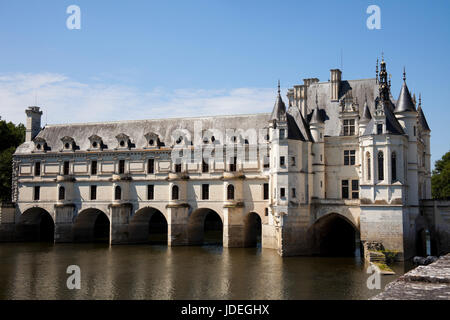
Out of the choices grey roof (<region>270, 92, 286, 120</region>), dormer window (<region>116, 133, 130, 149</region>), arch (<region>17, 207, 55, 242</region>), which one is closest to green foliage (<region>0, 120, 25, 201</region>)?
arch (<region>17, 207, 55, 242</region>)

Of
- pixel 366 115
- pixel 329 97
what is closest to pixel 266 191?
pixel 329 97

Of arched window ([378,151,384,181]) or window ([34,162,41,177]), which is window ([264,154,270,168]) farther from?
window ([34,162,41,177])

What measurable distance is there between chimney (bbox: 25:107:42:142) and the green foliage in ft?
21.1

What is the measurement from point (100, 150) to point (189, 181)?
36.1 feet

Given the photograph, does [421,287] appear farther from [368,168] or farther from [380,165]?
[368,168]

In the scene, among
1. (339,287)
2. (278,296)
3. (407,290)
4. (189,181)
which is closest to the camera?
(407,290)

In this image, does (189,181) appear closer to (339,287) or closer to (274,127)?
(274,127)

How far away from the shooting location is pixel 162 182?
4844cm

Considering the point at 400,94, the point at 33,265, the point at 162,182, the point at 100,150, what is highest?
the point at 400,94

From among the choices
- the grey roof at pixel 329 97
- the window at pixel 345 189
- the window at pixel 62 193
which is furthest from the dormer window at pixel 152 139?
the window at pixel 345 189

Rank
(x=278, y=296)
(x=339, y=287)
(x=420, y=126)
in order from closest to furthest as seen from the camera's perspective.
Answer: (x=278, y=296)
(x=339, y=287)
(x=420, y=126)

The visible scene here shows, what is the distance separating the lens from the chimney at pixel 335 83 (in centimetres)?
4106
